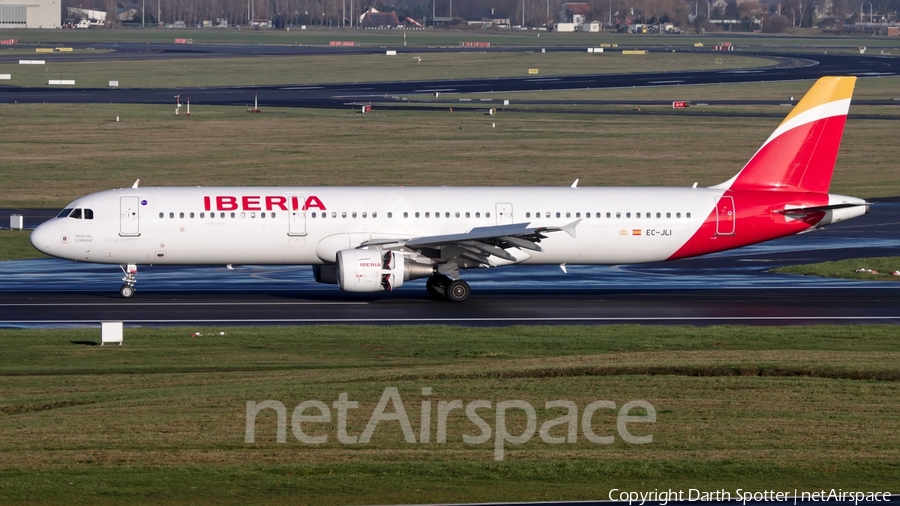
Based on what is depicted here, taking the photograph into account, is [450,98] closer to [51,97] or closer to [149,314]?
[51,97]

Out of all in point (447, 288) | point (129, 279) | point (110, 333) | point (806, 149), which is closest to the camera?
point (110, 333)

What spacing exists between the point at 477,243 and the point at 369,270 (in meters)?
3.69

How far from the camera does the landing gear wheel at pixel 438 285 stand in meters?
41.2

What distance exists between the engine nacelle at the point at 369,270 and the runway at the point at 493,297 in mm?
909

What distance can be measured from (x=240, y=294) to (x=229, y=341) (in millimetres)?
9195

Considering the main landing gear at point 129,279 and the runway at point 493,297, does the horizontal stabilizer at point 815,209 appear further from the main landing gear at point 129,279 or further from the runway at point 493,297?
the main landing gear at point 129,279

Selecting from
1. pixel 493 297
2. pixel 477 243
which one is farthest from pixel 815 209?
pixel 477 243

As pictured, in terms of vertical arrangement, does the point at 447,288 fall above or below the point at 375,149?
below

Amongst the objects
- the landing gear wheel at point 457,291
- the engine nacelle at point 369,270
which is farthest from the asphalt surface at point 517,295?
the engine nacelle at point 369,270

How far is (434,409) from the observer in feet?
78.9

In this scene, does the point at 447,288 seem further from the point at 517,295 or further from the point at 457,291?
the point at 517,295

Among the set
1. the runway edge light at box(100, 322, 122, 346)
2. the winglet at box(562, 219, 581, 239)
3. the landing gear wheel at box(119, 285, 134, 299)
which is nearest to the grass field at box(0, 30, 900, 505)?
the runway edge light at box(100, 322, 122, 346)

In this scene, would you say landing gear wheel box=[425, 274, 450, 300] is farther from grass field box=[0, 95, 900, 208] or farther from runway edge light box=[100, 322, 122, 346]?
grass field box=[0, 95, 900, 208]

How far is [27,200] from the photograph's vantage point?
2571 inches
